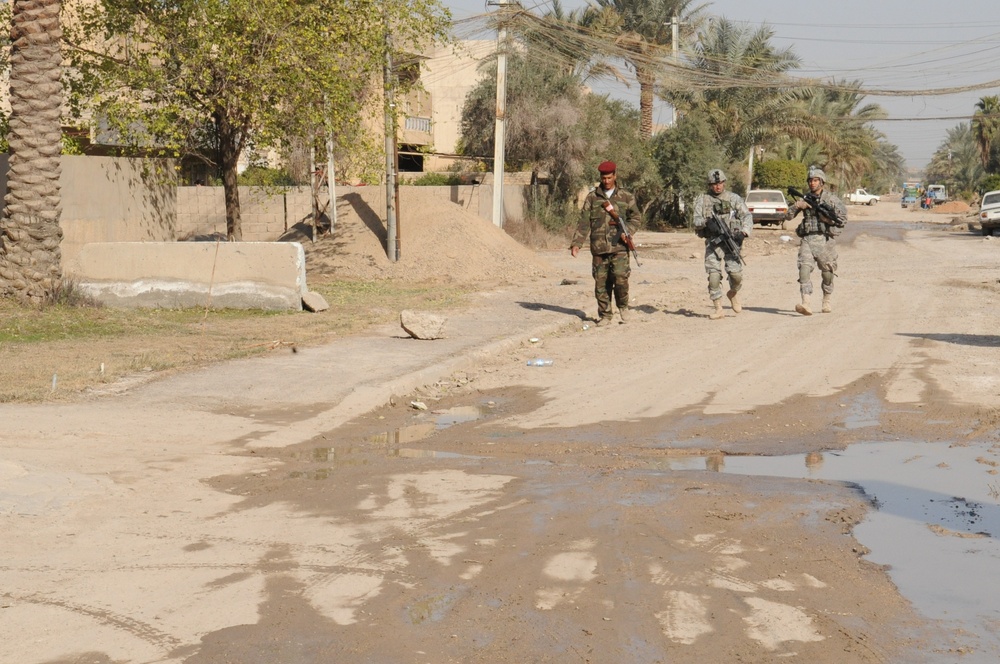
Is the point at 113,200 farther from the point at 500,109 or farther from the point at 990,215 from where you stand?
the point at 990,215

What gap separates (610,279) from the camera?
14.4m

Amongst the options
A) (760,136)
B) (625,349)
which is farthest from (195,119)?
(760,136)

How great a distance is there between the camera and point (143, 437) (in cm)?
773

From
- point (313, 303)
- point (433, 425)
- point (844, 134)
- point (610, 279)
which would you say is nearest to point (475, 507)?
point (433, 425)

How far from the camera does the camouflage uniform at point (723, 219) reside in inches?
563

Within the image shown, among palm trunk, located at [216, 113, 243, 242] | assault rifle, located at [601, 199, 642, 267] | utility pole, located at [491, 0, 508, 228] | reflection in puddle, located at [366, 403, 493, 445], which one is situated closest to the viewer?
reflection in puddle, located at [366, 403, 493, 445]

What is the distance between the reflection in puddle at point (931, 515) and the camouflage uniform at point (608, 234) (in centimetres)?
663

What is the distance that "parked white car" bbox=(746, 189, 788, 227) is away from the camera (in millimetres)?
43750

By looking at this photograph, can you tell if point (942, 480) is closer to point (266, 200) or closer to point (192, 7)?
point (192, 7)

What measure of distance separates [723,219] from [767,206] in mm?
30844

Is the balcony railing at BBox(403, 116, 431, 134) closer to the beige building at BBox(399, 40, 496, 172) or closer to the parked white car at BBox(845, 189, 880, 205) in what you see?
the beige building at BBox(399, 40, 496, 172)

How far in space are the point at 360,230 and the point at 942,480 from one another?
17.7m

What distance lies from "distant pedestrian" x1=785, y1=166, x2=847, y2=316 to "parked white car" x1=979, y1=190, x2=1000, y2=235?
26.2 metres

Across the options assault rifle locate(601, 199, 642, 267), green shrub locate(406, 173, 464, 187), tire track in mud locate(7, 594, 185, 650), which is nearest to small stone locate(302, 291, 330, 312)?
assault rifle locate(601, 199, 642, 267)
